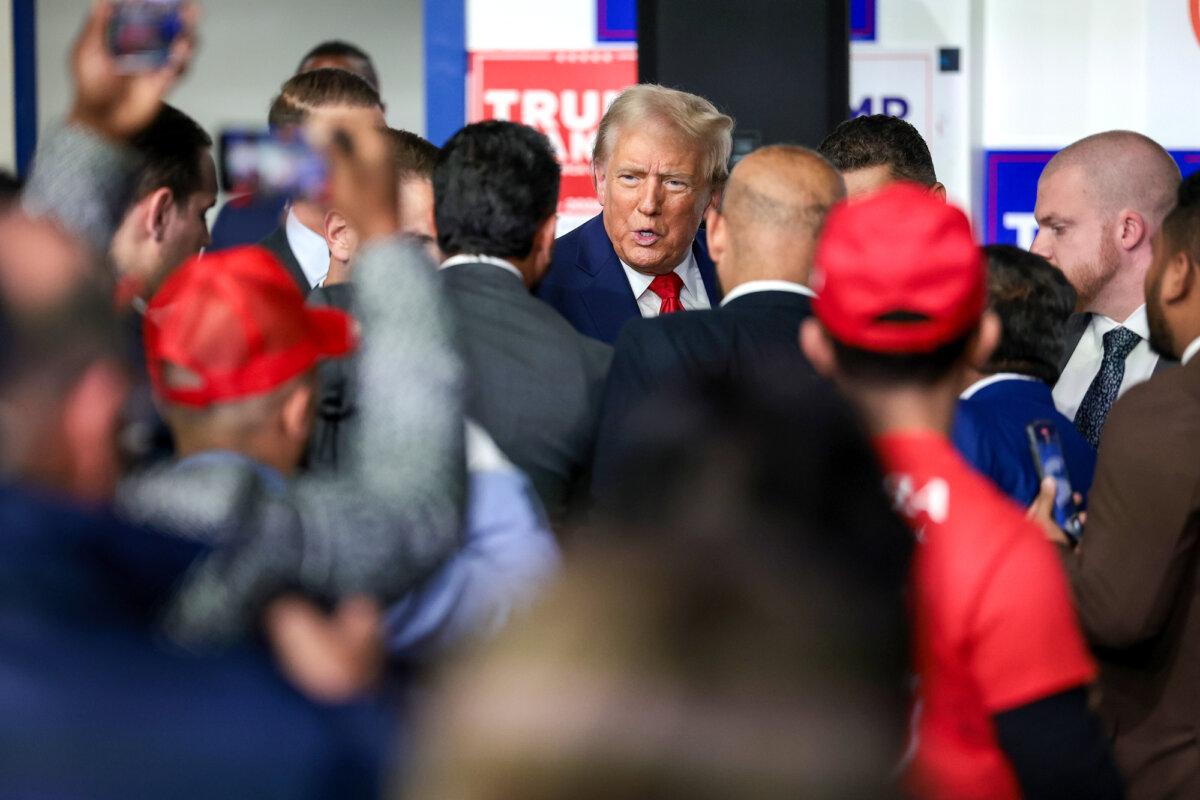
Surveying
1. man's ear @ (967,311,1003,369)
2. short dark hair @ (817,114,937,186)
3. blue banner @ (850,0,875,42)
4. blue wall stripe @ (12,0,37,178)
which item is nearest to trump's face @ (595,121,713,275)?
short dark hair @ (817,114,937,186)

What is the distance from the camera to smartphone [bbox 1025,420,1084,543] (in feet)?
7.86

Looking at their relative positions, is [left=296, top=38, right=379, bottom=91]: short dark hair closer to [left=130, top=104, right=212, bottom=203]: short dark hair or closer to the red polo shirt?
[left=130, top=104, right=212, bottom=203]: short dark hair

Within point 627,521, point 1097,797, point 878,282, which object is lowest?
point 1097,797

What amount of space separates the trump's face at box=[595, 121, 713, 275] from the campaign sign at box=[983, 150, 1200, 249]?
2448 mm

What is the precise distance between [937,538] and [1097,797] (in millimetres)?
287

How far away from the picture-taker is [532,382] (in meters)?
2.28

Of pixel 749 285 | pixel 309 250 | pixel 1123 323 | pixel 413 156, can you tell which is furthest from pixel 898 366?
pixel 1123 323

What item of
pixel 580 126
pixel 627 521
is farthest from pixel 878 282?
pixel 580 126

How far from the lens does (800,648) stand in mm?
791

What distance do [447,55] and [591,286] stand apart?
2.20m

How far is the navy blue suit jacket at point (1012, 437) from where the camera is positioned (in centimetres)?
243

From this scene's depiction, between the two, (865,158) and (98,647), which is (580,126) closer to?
(865,158)

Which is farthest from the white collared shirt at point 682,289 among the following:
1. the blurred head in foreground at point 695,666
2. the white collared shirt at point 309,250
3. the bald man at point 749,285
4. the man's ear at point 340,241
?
the blurred head in foreground at point 695,666

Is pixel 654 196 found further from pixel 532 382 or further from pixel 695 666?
pixel 695 666
